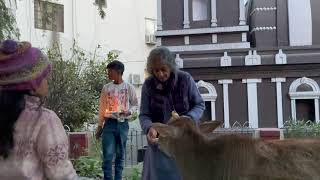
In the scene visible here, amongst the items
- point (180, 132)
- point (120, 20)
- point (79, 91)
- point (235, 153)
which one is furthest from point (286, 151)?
point (120, 20)

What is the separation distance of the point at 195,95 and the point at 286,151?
172 centimetres

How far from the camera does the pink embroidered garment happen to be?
270 cm

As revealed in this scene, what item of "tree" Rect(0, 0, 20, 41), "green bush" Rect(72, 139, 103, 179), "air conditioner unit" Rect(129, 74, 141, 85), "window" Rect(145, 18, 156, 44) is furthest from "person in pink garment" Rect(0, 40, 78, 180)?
"window" Rect(145, 18, 156, 44)

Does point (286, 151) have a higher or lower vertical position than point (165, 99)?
lower

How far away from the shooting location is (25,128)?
2.75 meters

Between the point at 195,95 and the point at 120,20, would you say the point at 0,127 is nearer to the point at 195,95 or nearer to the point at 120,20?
the point at 195,95

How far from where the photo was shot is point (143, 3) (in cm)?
3194

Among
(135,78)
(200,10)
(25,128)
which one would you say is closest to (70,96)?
(200,10)

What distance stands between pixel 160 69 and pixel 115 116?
3.09m

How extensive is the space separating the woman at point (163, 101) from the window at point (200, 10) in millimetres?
16563

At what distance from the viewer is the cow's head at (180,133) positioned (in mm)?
4023

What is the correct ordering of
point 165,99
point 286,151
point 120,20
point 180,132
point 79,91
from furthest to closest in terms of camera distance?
point 120,20, point 79,91, point 165,99, point 180,132, point 286,151

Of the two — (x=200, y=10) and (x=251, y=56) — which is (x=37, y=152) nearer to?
(x=251, y=56)

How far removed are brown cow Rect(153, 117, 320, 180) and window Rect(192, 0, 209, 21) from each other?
17.6 metres
